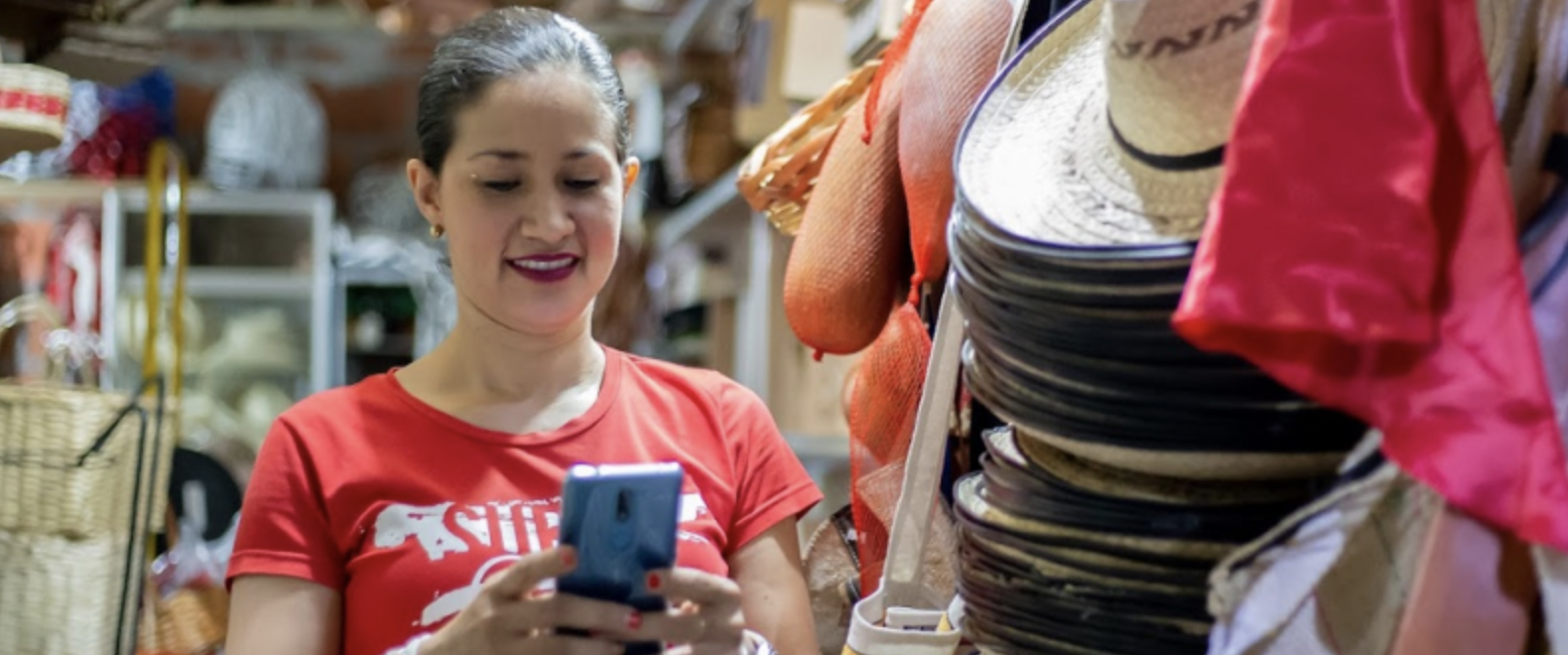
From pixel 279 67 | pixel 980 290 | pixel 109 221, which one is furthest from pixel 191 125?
pixel 980 290

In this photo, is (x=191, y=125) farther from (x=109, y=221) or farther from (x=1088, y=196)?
(x=1088, y=196)

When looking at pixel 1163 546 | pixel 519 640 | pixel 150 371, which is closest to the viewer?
pixel 1163 546

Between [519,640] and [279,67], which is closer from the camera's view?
[519,640]

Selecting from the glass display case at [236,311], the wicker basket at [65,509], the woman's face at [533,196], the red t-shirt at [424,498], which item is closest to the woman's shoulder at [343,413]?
the red t-shirt at [424,498]

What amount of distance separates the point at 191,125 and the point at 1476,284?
5.84m

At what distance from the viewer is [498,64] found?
1302mm

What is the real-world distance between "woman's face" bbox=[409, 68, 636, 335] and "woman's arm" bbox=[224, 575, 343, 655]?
0.28 m

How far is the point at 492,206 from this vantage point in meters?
1.29

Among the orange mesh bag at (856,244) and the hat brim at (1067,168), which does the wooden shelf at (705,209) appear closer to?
the orange mesh bag at (856,244)

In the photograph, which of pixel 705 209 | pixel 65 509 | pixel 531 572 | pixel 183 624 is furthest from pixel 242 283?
pixel 531 572

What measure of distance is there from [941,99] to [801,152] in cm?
38

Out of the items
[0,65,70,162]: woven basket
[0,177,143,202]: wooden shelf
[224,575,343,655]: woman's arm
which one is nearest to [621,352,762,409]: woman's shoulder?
[224,575,343,655]: woman's arm

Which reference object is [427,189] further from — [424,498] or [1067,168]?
[1067,168]

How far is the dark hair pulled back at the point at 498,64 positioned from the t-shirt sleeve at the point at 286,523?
274 millimetres
